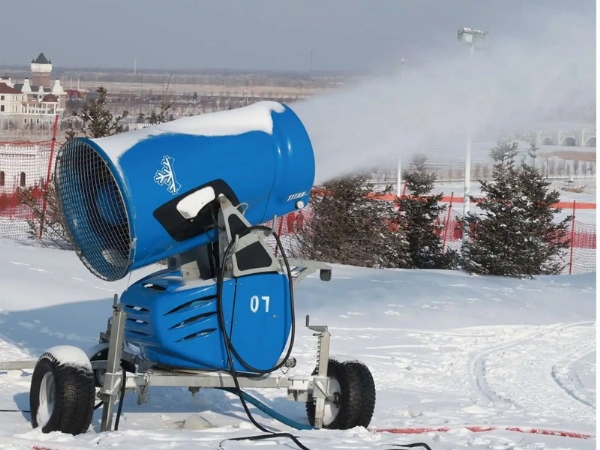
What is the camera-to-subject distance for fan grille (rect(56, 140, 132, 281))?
559cm

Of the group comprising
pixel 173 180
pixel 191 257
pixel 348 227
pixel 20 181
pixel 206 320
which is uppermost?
pixel 173 180

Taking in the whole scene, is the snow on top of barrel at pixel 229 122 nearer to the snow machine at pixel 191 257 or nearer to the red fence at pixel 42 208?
the snow machine at pixel 191 257

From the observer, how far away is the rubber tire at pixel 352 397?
6.04 meters

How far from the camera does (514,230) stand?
15.8 m

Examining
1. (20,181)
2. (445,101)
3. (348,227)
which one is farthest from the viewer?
(20,181)

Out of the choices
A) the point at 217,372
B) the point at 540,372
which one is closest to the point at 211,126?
the point at 217,372

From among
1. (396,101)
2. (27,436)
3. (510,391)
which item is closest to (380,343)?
(510,391)

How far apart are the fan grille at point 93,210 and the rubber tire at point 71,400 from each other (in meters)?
0.56

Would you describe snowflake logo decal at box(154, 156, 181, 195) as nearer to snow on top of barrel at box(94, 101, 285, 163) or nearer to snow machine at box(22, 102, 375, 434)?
snow machine at box(22, 102, 375, 434)

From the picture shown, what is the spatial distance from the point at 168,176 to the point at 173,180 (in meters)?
0.03

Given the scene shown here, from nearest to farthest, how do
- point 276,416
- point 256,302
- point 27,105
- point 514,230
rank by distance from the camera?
point 256,302 < point 276,416 < point 514,230 < point 27,105

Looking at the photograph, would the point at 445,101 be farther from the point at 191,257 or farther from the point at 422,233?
the point at 422,233

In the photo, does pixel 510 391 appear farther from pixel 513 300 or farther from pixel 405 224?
pixel 405 224

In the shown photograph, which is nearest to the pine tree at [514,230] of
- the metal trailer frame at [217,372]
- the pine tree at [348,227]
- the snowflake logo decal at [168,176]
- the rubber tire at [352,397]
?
the pine tree at [348,227]
